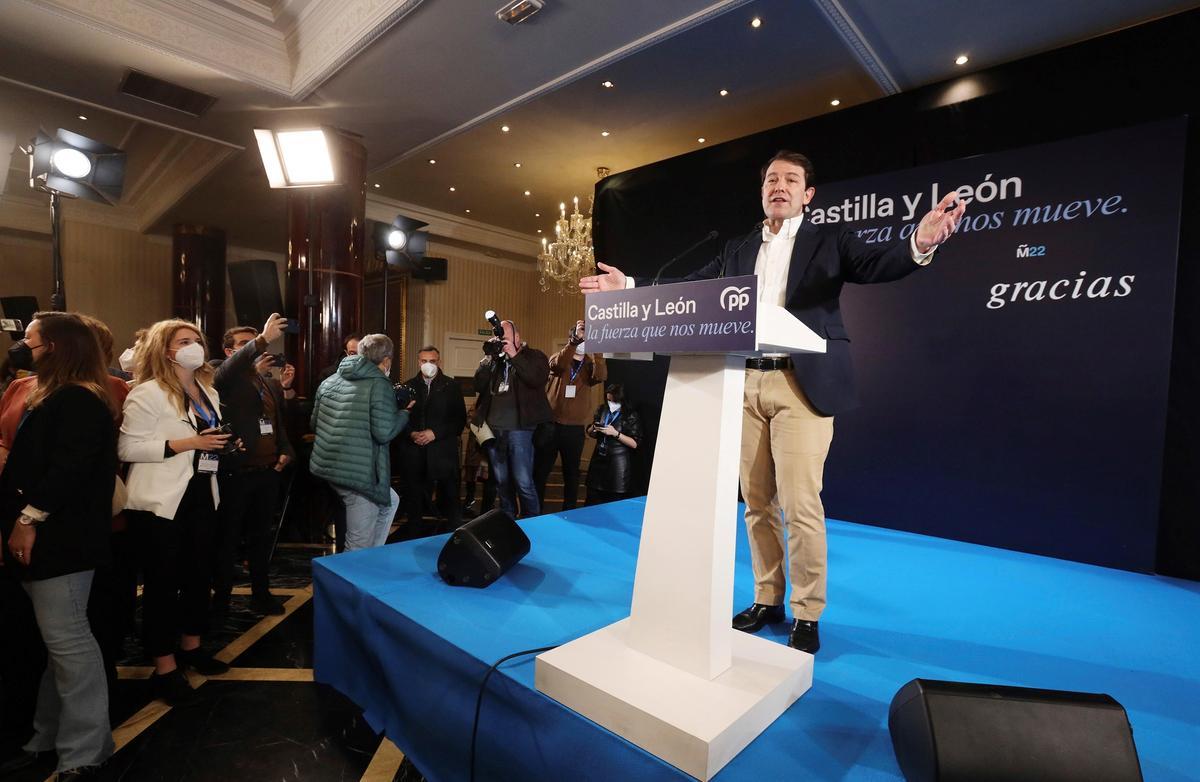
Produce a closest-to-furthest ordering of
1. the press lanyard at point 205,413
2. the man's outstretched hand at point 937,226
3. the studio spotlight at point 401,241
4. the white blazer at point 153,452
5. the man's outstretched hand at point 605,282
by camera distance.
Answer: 1. the man's outstretched hand at point 937,226
2. the man's outstretched hand at point 605,282
3. the white blazer at point 153,452
4. the press lanyard at point 205,413
5. the studio spotlight at point 401,241

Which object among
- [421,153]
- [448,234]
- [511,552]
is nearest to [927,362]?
[511,552]

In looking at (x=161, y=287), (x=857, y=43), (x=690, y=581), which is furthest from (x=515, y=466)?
(x=161, y=287)

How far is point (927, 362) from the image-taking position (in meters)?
3.57

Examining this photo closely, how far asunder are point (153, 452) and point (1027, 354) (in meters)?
4.13

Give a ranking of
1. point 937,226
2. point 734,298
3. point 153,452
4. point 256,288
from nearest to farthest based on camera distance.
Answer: point 734,298 → point 937,226 → point 153,452 → point 256,288

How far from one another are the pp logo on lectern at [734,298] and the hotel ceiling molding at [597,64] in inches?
106

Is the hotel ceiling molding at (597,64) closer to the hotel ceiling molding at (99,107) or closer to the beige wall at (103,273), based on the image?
the hotel ceiling molding at (99,107)

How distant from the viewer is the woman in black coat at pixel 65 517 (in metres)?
1.56

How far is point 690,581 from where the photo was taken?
1225mm

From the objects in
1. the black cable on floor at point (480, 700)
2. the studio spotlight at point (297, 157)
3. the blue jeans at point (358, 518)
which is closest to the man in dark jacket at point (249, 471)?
the blue jeans at point (358, 518)

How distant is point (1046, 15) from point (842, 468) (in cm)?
272

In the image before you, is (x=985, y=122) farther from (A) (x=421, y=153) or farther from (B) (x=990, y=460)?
(A) (x=421, y=153)

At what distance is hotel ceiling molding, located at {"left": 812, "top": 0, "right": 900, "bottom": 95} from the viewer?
3076 millimetres

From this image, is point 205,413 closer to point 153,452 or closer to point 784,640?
point 153,452
